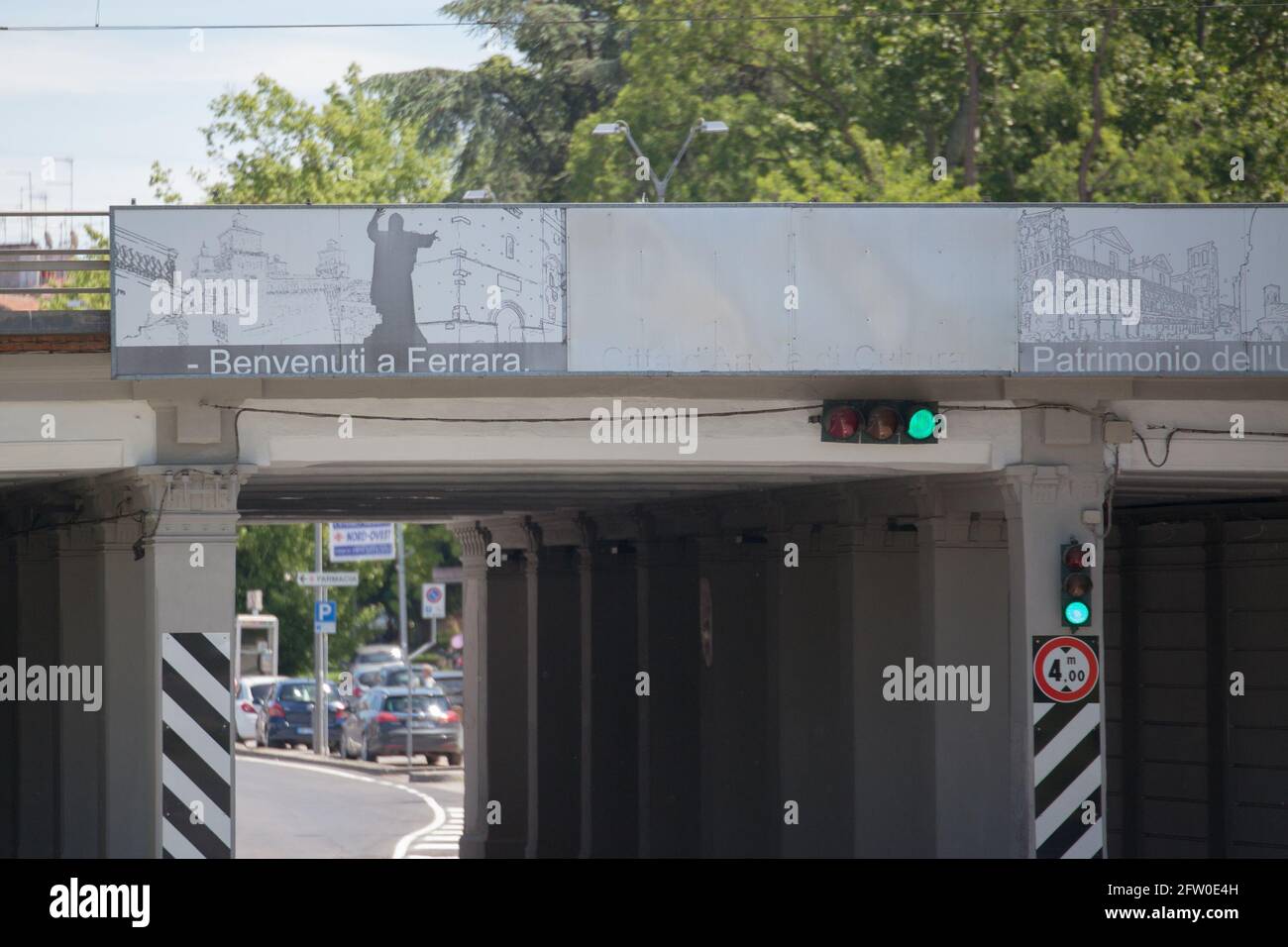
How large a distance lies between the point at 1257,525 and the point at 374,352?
907cm

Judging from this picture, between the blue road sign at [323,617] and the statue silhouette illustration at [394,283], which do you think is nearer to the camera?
the statue silhouette illustration at [394,283]

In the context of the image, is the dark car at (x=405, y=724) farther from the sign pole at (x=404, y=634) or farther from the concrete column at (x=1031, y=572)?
the concrete column at (x=1031, y=572)

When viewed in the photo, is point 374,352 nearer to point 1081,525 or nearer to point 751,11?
point 1081,525

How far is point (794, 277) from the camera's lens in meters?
13.1

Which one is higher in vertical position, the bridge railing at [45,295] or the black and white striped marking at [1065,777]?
the bridge railing at [45,295]

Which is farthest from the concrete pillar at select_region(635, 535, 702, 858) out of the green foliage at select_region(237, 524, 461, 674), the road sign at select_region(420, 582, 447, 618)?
the green foliage at select_region(237, 524, 461, 674)

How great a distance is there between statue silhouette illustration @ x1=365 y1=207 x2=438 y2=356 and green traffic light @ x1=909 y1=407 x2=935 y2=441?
3.33 metres

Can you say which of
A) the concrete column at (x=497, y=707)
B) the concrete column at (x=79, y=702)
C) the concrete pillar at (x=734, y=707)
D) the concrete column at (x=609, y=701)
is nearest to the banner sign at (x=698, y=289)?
the concrete column at (x=79, y=702)

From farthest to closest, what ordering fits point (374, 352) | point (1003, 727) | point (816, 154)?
1. point (816, 154)
2. point (1003, 727)
3. point (374, 352)

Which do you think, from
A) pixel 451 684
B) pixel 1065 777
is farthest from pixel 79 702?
pixel 451 684

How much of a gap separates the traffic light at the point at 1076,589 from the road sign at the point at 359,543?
1207 inches

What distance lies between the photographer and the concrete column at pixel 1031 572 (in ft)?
46.0
